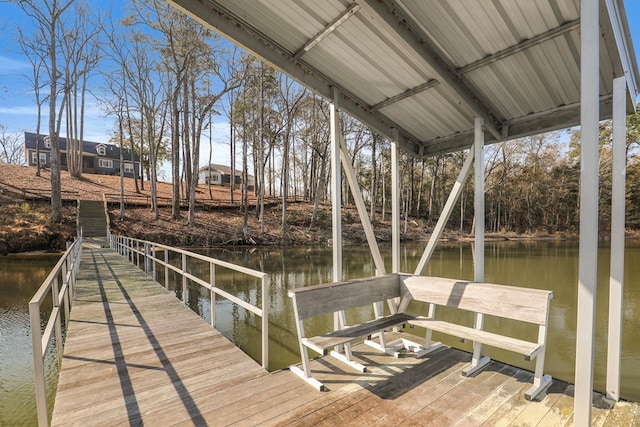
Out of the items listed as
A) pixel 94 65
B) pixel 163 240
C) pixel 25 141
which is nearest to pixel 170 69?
pixel 94 65

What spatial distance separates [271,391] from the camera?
296cm

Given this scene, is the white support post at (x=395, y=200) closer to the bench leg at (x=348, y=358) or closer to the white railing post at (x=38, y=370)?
the bench leg at (x=348, y=358)

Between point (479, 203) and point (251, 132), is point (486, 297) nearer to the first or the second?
point (479, 203)

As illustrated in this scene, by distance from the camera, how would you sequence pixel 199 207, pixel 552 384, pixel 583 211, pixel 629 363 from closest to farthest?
pixel 583 211 < pixel 552 384 < pixel 629 363 < pixel 199 207

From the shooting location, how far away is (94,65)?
22.5 metres

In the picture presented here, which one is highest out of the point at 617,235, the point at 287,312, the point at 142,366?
the point at 617,235

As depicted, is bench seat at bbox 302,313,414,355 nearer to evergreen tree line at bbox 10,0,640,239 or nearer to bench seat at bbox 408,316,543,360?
bench seat at bbox 408,316,543,360

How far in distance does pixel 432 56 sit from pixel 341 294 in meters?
2.66

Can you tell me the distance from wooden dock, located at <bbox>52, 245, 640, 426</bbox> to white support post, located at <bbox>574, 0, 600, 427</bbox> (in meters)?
0.48

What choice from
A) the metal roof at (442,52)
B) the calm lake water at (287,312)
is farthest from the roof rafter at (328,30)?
the calm lake water at (287,312)

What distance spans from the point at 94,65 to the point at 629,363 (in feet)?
97.1

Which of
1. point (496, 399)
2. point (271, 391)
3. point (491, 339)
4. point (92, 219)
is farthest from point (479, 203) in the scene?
point (92, 219)

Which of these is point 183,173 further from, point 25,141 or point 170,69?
point 25,141

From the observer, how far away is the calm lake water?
436 centimetres
